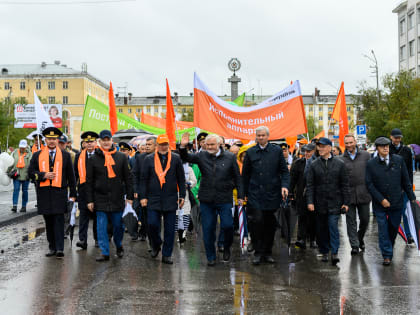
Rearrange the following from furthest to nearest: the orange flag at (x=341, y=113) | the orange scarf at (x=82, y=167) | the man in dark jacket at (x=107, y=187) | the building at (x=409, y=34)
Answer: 1. the building at (x=409, y=34)
2. the orange flag at (x=341, y=113)
3. the orange scarf at (x=82, y=167)
4. the man in dark jacket at (x=107, y=187)

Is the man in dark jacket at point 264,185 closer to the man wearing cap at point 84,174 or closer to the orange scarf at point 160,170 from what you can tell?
the orange scarf at point 160,170

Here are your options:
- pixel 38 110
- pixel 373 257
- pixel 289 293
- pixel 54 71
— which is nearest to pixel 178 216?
pixel 373 257

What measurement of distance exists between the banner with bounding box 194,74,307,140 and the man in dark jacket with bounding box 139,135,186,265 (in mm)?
2130

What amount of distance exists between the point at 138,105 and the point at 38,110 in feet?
457

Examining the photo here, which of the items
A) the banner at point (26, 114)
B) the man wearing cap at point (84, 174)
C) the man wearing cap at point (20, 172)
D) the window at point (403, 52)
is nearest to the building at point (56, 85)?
the window at point (403, 52)

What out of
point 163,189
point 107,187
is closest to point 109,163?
point 107,187

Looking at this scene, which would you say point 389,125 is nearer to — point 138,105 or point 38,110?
point 38,110

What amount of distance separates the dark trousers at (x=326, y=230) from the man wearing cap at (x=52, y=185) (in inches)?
148

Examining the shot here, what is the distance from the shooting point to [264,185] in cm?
824

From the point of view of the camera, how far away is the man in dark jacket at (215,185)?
26.8 ft

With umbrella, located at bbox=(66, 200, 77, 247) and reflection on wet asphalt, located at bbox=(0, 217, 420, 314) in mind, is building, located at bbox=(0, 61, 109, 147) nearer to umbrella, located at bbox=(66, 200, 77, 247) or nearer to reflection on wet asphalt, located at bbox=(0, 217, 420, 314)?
umbrella, located at bbox=(66, 200, 77, 247)

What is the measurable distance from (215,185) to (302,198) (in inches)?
83.1

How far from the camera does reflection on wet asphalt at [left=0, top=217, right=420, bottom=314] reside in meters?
5.80

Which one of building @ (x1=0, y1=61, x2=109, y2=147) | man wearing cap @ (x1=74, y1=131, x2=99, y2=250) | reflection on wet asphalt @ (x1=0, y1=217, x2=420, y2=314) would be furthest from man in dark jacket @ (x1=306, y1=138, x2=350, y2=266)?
building @ (x1=0, y1=61, x2=109, y2=147)
